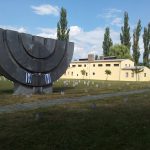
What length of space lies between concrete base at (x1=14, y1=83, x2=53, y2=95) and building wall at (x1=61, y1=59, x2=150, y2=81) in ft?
158

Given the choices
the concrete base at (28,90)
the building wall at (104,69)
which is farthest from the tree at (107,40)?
the concrete base at (28,90)

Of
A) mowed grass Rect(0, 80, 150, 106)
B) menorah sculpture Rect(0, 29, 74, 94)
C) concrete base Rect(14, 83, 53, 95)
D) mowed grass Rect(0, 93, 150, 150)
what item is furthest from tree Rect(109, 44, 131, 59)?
mowed grass Rect(0, 93, 150, 150)

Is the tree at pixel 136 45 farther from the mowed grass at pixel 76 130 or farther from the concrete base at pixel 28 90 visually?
the mowed grass at pixel 76 130

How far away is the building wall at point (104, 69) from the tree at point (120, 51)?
134 inches

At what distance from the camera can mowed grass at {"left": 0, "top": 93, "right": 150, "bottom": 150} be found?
275 inches

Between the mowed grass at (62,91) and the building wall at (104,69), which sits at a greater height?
the building wall at (104,69)

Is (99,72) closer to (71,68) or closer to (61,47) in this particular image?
(71,68)

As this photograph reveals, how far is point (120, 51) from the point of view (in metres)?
73.2

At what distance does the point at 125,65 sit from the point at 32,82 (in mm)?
51505

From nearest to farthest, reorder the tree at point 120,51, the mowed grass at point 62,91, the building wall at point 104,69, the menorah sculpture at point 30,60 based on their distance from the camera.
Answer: the mowed grass at point 62,91 < the menorah sculpture at point 30,60 < the building wall at point 104,69 < the tree at point 120,51

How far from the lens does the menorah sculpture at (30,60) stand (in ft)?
58.5

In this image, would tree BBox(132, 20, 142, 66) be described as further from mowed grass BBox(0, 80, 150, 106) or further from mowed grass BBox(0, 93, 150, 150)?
mowed grass BBox(0, 93, 150, 150)

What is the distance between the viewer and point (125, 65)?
69062mm

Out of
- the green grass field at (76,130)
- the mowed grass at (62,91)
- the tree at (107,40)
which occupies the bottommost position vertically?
the green grass field at (76,130)
